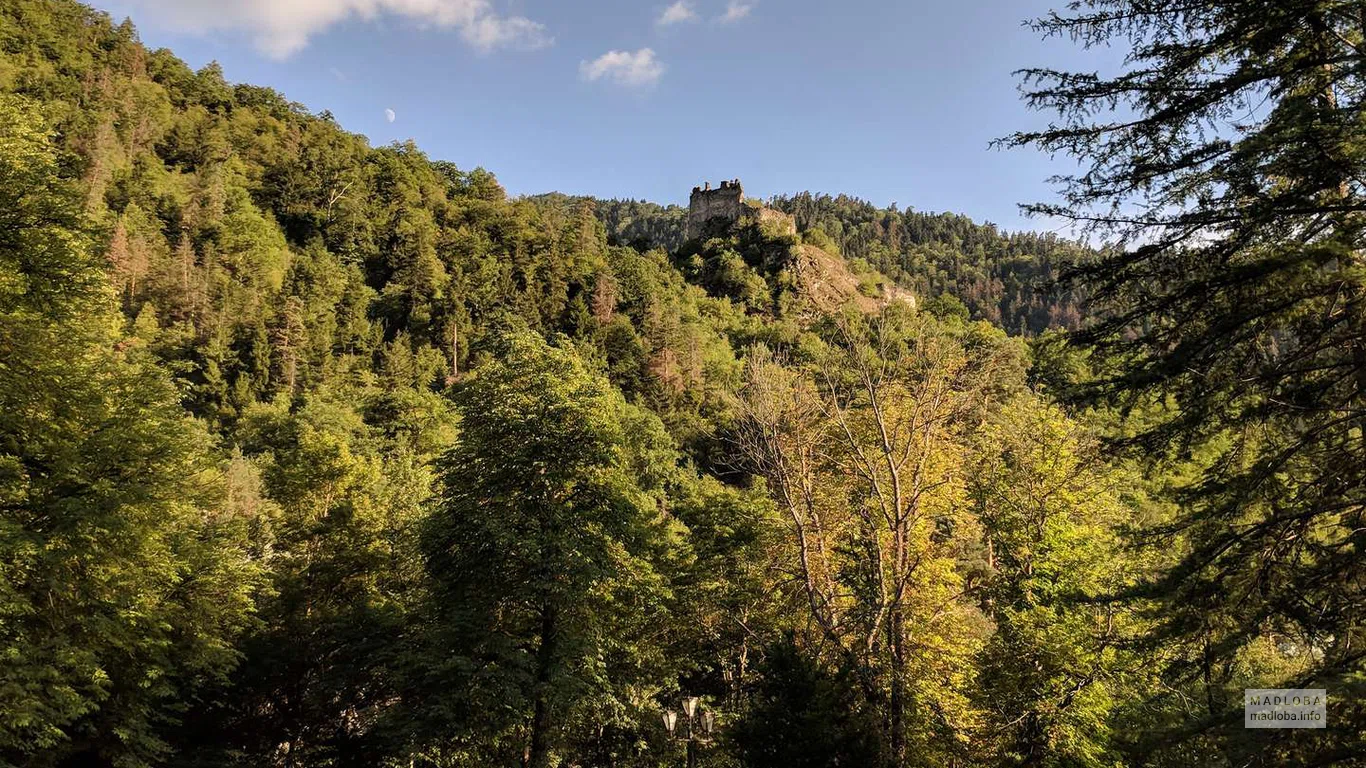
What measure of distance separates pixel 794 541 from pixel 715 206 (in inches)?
4268

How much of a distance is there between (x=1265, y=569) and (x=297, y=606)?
2007cm

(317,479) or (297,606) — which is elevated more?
(317,479)

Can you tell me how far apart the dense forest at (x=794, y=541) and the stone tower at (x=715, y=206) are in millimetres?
91557

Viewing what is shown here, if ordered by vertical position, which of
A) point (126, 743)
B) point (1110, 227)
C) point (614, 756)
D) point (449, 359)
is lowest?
point (614, 756)

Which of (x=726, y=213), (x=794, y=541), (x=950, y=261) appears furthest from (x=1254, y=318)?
(x=950, y=261)

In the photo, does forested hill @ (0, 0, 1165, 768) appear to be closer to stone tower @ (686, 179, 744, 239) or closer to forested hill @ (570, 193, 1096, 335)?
stone tower @ (686, 179, 744, 239)

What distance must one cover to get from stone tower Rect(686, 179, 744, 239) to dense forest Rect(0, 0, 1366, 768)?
300ft

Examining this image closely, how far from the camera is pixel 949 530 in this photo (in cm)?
1459

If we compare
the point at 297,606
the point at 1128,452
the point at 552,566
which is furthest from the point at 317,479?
the point at 1128,452

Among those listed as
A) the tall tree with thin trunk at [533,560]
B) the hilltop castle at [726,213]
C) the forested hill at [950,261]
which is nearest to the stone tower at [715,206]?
the hilltop castle at [726,213]

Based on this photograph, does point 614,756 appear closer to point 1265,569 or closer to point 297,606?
point 297,606

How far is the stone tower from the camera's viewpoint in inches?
4400

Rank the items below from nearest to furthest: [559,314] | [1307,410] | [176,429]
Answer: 1. [1307,410]
2. [176,429]
3. [559,314]

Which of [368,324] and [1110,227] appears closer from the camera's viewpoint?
[1110,227]
